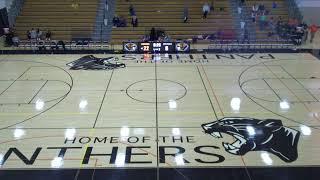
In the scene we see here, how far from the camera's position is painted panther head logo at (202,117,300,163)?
523 inches

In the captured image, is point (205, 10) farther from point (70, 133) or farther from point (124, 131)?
point (70, 133)

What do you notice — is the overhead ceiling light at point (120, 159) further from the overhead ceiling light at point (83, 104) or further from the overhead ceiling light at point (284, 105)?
the overhead ceiling light at point (284, 105)

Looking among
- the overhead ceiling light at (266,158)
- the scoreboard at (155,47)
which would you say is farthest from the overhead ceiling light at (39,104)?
the scoreboard at (155,47)

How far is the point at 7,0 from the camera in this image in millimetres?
31875

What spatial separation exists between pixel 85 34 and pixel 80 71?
7982 millimetres

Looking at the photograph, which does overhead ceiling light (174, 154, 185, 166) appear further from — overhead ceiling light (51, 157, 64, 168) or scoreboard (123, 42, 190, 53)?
scoreboard (123, 42, 190, 53)

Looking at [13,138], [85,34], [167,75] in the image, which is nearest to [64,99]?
[13,138]

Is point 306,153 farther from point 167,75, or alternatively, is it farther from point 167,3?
point 167,3

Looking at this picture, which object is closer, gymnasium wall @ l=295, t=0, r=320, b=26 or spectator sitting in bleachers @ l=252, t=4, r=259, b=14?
spectator sitting in bleachers @ l=252, t=4, r=259, b=14

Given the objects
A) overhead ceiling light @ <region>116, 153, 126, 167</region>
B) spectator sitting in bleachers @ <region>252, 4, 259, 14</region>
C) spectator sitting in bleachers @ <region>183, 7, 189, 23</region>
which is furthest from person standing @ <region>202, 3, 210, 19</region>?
overhead ceiling light @ <region>116, 153, 126, 167</region>

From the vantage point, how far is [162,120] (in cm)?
1571

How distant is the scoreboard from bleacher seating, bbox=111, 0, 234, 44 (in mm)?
2811

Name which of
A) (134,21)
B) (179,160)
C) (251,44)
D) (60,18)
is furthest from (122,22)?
(179,160)

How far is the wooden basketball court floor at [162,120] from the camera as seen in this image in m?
12.3
